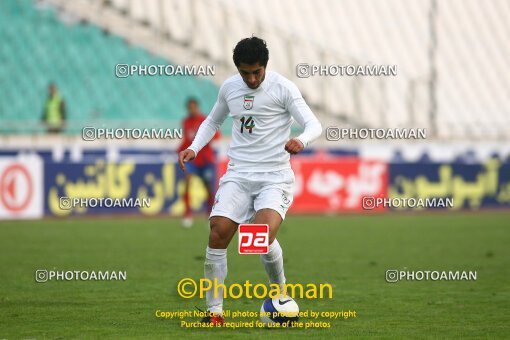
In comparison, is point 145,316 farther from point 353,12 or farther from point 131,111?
point 353,12

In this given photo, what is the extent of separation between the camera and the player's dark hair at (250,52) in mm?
7159

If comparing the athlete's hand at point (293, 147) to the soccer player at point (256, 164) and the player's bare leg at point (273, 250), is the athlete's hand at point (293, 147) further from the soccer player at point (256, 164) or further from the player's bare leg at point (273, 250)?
the player's bare leg at point (273, 250)

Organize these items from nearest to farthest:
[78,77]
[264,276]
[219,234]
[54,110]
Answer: [219,234] → [264,276] → [54,110] → [78,77]

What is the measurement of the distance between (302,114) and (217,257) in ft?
4.07

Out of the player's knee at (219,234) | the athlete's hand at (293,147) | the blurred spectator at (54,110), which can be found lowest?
the player's knee at (219,234)

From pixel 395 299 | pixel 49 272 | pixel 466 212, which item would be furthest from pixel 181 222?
pixel 395 299

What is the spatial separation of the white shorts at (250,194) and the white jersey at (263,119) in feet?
0.22

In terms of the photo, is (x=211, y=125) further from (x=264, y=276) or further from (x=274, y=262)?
(x=264, y=276)

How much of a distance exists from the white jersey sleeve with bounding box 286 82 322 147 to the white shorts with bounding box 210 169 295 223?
1.37 ft

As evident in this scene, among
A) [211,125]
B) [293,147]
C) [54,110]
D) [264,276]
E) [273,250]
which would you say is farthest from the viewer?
[54,110]

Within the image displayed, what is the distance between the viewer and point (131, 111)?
23.7 meters

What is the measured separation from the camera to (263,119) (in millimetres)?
7566

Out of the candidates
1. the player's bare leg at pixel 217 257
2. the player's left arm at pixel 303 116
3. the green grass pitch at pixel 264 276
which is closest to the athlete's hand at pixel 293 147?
the player's left arm at pixel 303 116

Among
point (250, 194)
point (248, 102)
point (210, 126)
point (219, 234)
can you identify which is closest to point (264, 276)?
point (210, 126)
